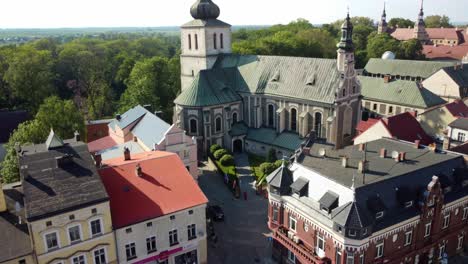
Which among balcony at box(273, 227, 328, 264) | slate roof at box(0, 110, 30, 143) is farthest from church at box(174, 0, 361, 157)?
slate roof at box(0, 110, 30, 143)

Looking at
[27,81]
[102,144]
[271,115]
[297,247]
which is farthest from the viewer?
[27,81]

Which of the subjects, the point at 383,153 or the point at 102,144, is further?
the point at 102,144

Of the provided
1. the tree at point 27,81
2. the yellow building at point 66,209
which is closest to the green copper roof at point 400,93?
the yellow building at point 66,209

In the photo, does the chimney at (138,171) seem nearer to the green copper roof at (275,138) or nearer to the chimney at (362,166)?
the chimney at (362,166)

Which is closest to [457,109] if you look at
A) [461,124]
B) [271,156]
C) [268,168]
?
[461,124]

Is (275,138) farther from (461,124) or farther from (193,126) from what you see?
(461,124)

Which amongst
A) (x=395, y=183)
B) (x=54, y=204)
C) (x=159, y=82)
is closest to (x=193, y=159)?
(x=54, y=204)
